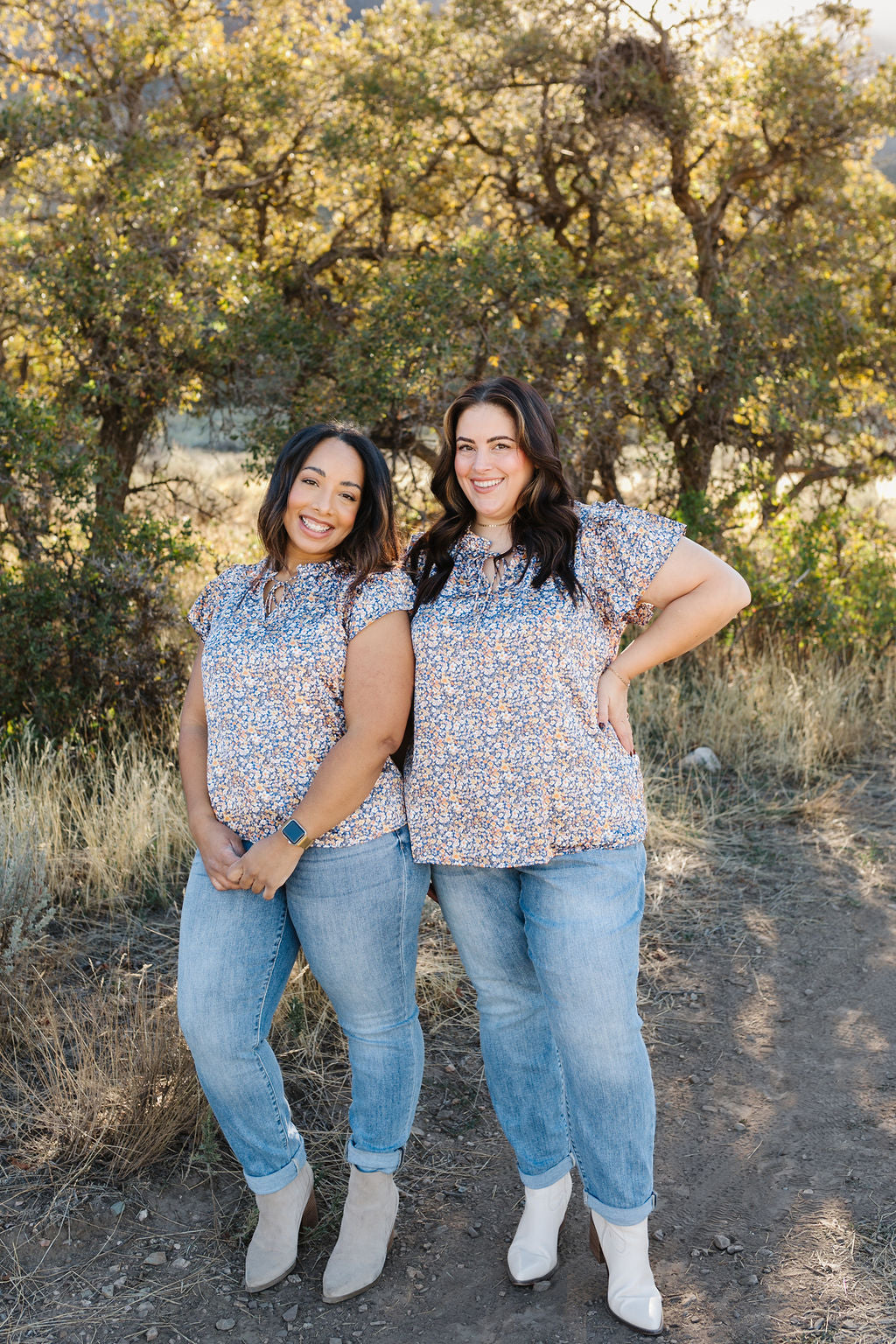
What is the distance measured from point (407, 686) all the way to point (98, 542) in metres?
3.69

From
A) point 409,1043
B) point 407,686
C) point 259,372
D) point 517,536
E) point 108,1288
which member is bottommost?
point 108,1288

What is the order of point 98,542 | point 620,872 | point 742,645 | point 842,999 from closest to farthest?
point 620,872
point 842,999
point 98,542
point 742,645

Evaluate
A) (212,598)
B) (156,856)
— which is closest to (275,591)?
(212,598)

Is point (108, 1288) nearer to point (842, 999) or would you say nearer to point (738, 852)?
point (842, 999)

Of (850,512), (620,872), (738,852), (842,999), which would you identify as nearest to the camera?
(620,872)

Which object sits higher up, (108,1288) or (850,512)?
(850,512)

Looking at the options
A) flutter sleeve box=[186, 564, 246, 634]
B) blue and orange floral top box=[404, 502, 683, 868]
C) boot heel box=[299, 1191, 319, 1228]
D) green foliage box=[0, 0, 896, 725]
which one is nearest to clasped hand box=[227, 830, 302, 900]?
blue and orange floral top box=[404, 502, 683, 868]

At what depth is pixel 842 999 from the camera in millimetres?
3873

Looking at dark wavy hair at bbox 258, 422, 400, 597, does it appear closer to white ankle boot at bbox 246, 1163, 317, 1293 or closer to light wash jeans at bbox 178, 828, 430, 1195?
light wash jeans at bbox 178, 828, 430, 1195

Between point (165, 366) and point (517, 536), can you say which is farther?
point (165, 366)

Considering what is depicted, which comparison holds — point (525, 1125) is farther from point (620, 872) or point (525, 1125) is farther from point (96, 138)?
point (96, 138)

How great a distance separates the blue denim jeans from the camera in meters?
2.35

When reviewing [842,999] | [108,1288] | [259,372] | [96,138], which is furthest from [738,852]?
[96,138]

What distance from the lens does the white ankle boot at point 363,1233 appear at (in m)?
2.61
